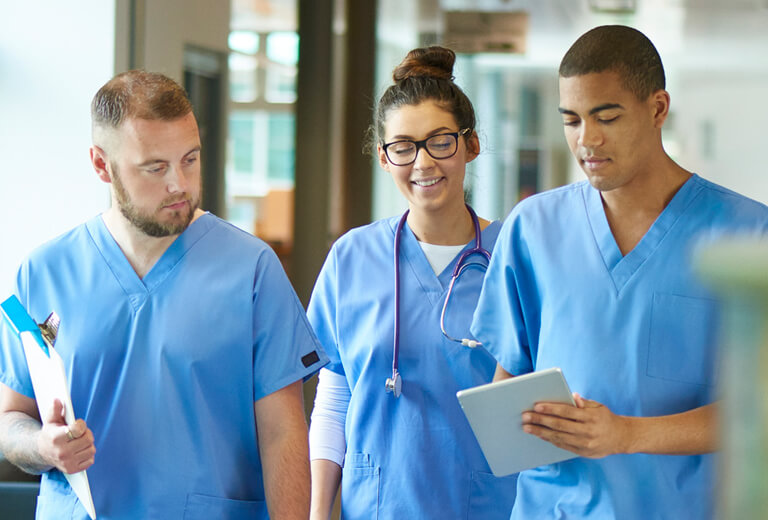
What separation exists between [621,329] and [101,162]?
3.11ft

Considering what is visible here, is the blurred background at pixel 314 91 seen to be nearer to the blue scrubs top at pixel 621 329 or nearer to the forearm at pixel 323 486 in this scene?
the forearm at pixel 323 486

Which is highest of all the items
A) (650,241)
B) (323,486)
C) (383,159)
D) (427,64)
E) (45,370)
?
(427,64)

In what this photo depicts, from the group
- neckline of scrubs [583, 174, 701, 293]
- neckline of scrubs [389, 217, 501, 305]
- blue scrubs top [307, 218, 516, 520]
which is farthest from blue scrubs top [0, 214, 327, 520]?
neckline of scrubs [583, 174, 701, 293]

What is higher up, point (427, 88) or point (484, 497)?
point (427, 88)

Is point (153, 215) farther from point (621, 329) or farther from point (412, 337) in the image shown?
point (621, 329)

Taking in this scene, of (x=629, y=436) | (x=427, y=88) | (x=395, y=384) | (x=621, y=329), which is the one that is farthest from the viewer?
(x=427, y=88)

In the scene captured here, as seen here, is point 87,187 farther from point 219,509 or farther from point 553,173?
point 553,173

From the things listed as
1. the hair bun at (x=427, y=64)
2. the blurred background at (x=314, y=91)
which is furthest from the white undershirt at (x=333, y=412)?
the blurred background at (x=314, y=91)

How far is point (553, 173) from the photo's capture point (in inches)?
188

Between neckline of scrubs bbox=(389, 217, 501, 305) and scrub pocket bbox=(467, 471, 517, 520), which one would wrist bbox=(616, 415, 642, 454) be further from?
neckline of scrubs bbox=(389, 217, 501, 305)

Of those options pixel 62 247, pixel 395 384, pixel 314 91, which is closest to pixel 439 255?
pixel 395 384

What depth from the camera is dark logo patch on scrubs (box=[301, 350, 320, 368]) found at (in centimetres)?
160

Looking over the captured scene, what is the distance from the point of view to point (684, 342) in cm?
140

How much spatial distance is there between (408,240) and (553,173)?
298cm
